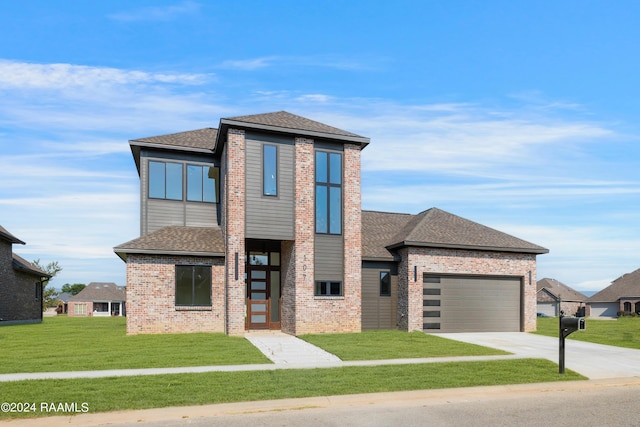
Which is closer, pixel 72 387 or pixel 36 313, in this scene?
pixel 72 387

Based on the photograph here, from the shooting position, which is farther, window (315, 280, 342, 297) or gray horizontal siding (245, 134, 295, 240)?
window (315, 280, 342, 297)

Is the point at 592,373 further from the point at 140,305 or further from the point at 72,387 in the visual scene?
the point at 140,305

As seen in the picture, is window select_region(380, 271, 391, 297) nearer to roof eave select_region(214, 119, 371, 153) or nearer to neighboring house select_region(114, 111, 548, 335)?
neighboring house select_region(114, 111, 548, 335)

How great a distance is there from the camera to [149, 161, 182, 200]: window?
2288 cm

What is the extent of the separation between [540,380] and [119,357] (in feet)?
35.3

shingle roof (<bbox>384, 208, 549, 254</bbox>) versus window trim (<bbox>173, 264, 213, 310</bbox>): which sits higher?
shingle roof (<bbox>384, 208, 549, 254</bbox>)

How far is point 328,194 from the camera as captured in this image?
→ 2194 centimetres

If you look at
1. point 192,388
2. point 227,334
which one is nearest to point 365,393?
point 192,388

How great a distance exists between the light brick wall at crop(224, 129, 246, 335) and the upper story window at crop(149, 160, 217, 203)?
354 cm

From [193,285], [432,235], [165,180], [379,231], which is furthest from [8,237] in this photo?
[432,235]

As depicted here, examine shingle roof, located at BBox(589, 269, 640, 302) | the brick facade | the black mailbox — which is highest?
the black mailbox

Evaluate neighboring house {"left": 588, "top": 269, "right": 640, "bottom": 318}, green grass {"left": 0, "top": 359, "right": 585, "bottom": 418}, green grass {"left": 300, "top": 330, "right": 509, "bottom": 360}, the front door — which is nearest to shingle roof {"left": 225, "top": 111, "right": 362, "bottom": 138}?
the front door

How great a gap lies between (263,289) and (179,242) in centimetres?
441

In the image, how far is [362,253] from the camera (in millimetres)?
22812
